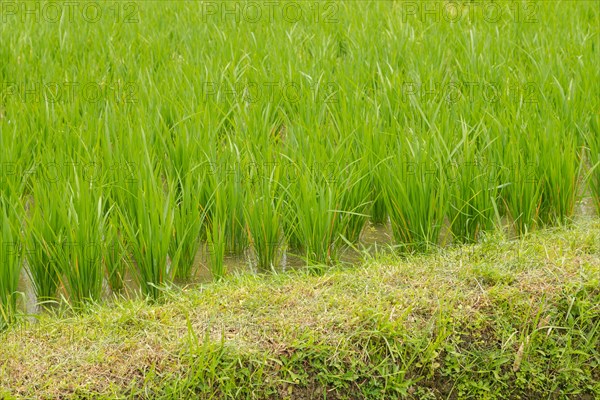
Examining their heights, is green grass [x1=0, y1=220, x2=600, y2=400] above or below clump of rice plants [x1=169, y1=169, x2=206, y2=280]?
below

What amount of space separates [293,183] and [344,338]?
2.24 ft

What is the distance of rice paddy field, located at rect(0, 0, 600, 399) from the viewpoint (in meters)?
2.43

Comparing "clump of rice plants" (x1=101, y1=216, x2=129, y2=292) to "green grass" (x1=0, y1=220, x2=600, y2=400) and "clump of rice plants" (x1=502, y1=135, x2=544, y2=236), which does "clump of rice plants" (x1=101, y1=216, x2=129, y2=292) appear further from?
"clump of rice plants" (x1=502, y1=135, x2=544, y2=236)

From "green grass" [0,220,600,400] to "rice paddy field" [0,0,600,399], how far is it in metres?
0.01

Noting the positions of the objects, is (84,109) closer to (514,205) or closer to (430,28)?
(514,205)

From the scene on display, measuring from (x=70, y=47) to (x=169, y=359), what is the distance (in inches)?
103

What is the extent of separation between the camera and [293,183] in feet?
9.25

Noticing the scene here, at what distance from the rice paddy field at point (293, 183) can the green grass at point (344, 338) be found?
11 millimetres

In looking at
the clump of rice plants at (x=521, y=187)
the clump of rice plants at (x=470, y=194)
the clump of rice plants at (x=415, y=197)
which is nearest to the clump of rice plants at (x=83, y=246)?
the clump of rice plants at (x=415, y=197)

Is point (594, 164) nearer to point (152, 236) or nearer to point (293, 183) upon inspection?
point (293, 183)

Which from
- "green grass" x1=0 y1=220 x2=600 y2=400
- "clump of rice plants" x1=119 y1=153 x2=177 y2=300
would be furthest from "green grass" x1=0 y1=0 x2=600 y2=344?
"green grass" x1=0 y1=220 x2=600 y2=400

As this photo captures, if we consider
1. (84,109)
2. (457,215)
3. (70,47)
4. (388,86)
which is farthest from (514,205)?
(70,47)

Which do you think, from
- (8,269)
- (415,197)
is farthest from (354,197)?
(8,269)

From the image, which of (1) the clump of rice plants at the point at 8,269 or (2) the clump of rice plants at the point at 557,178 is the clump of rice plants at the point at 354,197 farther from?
(1) the clump of rice plants at the point at 8,269
